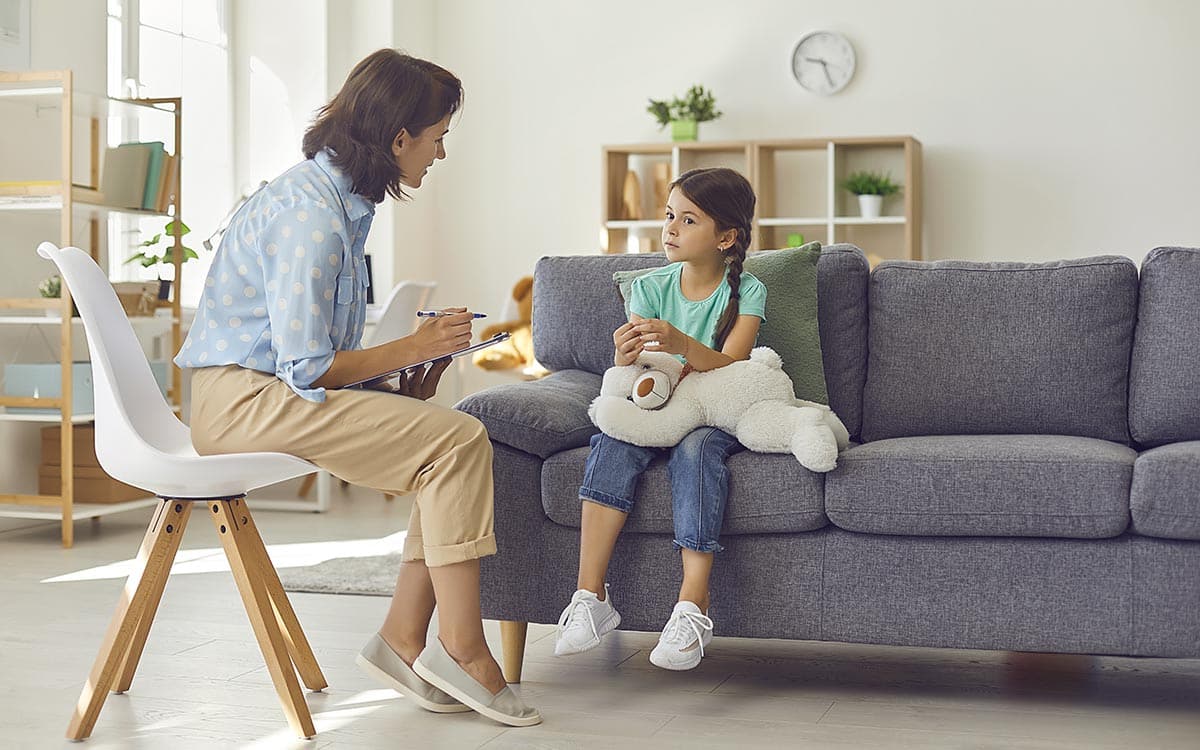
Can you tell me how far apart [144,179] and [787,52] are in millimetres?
2682

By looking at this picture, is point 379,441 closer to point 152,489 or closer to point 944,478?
point 152,489

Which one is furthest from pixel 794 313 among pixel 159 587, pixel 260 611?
pixel 159 587

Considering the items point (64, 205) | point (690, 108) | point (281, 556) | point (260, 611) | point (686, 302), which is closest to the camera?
point (260, 611)

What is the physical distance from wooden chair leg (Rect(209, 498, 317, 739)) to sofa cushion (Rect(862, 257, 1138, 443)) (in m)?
1.27

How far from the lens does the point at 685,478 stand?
7.43 feet

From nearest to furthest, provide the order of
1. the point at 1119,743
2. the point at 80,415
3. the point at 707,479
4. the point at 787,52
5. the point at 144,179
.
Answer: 1. the point at 1119,743
2. the point at 707,479
3. the point at 80,415
4. the point at 144,179
5. the point at 787,52

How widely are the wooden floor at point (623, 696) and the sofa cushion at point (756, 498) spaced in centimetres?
30

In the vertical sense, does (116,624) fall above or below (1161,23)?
below

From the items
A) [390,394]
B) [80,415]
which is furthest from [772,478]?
[80,415]

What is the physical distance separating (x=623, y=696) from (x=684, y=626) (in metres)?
0.24

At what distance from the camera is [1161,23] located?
207 inches

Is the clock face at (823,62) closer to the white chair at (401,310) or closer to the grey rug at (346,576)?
the white chair at (401,310)

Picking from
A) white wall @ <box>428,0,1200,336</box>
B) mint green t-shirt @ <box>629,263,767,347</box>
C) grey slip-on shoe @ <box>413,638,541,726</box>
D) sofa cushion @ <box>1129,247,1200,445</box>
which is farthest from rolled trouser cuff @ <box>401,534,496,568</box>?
white wall @ <box>428,0,1200,336</box>

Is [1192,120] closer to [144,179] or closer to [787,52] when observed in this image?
[787,52]
